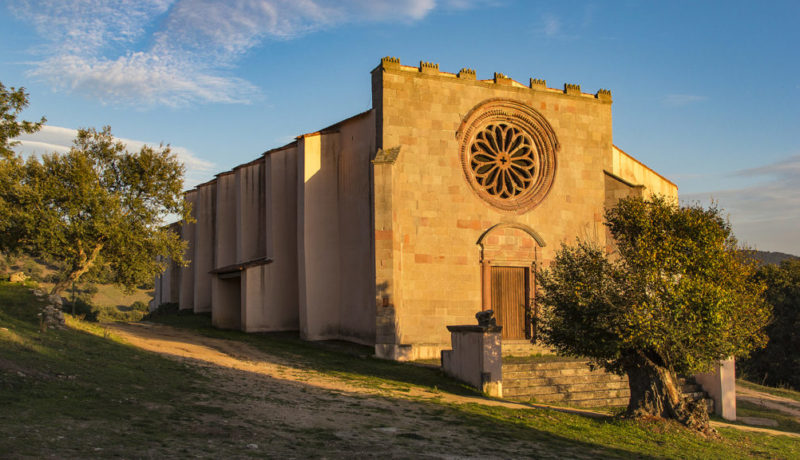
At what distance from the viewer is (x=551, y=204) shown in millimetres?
23891

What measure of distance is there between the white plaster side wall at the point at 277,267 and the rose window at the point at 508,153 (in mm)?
8312

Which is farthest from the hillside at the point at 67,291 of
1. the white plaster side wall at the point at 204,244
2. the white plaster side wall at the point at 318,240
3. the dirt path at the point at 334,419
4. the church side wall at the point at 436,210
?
the dirt path at the point at 334,419

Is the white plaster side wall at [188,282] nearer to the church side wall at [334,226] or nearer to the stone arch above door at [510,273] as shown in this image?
the church side wall at [334,226]

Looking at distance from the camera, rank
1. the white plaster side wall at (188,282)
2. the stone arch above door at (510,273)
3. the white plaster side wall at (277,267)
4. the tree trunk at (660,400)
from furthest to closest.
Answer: the white plaster side wall at (188,282), the white plaster side wall at (277,267), the stone arch above door at (510,273), the tree trunk at (660,400)

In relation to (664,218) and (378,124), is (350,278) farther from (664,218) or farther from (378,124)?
(664,218)

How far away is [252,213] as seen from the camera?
28953mm

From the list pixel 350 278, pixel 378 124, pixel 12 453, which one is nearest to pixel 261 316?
pixel 350 278

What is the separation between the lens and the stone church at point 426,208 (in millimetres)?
21141

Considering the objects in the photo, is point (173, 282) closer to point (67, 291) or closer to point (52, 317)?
point (67, 291)

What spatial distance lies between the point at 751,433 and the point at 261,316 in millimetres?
17510

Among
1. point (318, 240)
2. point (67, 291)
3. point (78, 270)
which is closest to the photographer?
point (78, 270)

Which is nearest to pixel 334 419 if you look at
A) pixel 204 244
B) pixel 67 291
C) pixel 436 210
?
pixel 436 210

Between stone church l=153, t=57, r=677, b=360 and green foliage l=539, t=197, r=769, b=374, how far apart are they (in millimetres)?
7017

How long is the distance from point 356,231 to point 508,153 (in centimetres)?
668
